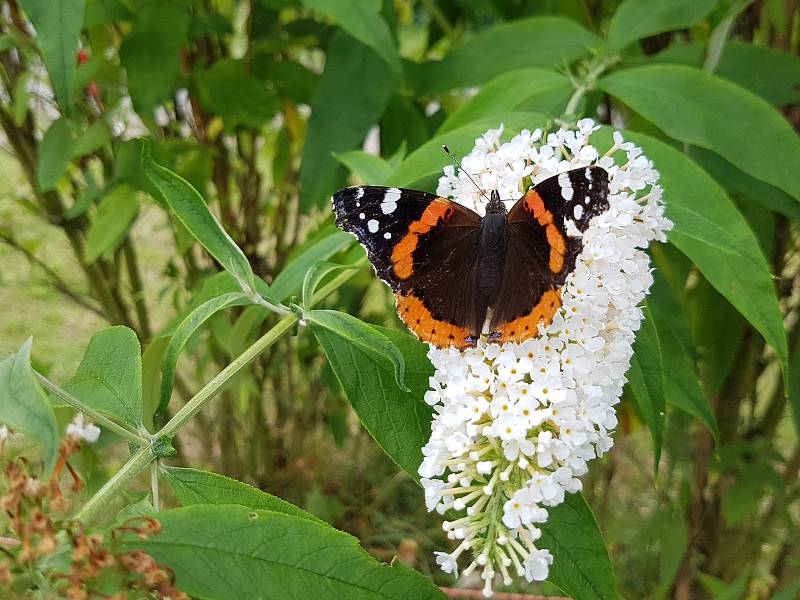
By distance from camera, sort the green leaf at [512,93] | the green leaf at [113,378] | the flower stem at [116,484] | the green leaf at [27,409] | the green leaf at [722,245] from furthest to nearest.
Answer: the green leaf at [512,93], the green leaf at [722,245], the green leaf at [113,378], the flower stem at [116,484], the green leaf at [27,409]

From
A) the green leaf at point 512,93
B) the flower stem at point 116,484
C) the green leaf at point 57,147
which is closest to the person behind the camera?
the flower stem at point 116,484

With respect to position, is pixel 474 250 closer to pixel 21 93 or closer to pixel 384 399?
pixel 384 399

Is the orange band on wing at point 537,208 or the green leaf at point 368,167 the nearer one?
the orange band on wing at point 537,208

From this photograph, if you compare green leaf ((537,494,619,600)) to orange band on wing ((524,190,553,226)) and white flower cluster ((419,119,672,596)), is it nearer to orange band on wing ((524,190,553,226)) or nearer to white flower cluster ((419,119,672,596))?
white flower cluster ((419,119,672,596))

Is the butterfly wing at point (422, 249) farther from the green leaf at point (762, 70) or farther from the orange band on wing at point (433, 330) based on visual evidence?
the green leaf at point (762, 70)

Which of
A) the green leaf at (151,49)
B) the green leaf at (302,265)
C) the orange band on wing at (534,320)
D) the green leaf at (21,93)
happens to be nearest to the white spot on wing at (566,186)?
the orange band on wing at (534,320)

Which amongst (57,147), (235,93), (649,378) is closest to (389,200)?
(649,378)
